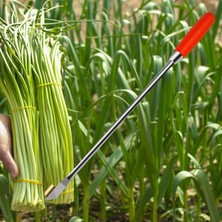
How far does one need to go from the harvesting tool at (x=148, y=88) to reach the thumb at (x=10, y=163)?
104 mm

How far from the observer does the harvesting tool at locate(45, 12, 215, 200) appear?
7.13 feet

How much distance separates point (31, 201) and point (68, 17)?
4.14 ft

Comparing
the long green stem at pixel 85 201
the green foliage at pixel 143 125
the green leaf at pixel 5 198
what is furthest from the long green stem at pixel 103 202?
the green leaf at pixel 5 198

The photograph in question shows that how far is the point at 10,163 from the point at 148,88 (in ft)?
1.37

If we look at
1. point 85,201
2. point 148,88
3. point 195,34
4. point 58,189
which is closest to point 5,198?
point 85,201

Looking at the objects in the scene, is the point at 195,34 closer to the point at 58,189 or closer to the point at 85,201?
the point at 58,189

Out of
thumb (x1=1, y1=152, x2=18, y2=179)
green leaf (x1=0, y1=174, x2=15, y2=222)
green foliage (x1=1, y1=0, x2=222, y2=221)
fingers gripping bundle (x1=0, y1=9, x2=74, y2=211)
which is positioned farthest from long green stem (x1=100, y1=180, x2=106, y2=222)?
thumb (x1=1, y1=152, x2=18, y2=179)

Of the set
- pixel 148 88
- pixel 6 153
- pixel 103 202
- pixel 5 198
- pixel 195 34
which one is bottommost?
pixel 103 202

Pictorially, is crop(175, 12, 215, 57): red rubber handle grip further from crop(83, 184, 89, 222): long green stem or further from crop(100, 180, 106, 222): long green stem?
crop(100, 180, 106, 222): long green stem

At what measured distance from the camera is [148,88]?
220 cm

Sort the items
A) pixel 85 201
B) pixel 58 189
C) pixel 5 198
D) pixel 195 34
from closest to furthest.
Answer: pixel 58 189
pixel 195 34
pixel 5 198
pixel 85 201

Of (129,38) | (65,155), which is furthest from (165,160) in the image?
(65,155)

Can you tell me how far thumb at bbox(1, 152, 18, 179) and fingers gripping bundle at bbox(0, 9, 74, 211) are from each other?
1 cm

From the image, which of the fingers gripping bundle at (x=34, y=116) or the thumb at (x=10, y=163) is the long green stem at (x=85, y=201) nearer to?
the fingers gripping bundle at (x=34, y=116)
